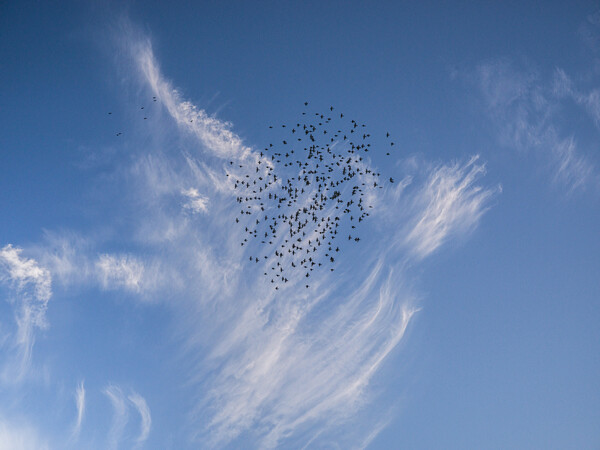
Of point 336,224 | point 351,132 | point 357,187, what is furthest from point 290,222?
point 351,132

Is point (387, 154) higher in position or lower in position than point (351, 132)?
lower

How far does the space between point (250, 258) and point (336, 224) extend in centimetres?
1775

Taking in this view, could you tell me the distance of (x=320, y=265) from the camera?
274 feet

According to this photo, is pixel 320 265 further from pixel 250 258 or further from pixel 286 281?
pixel 250 258

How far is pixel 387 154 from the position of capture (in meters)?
81.3

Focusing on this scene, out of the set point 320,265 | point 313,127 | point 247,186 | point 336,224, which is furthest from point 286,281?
point 313,127

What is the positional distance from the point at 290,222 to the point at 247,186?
11.1 m

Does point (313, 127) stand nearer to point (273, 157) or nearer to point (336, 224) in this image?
point (273, 157)

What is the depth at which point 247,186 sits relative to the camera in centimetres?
8450

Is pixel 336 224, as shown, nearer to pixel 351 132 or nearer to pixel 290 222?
pixel 290 222

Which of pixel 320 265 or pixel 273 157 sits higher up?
pixel 273 157

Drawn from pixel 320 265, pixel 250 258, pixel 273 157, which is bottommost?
pixel 320 265

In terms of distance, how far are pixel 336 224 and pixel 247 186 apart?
1887cm

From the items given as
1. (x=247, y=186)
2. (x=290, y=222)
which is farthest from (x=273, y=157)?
(x=290, y=222)
